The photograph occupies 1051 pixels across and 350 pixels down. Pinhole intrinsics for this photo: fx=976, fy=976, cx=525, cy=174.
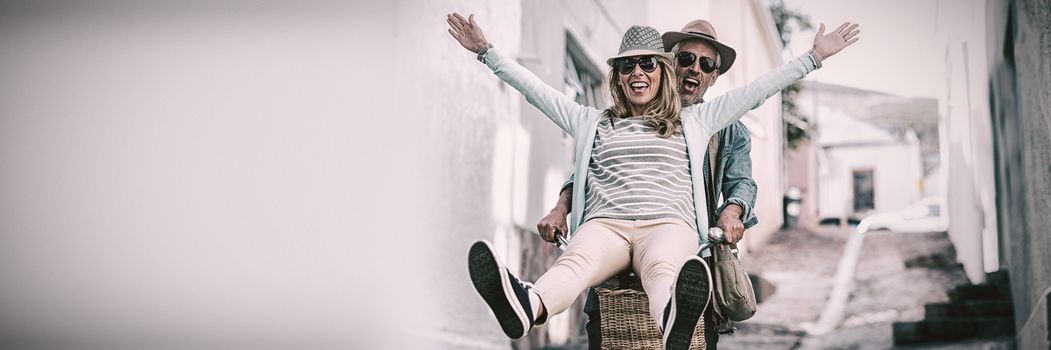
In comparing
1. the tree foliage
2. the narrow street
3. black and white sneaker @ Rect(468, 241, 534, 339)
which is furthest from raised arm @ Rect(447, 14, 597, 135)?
the tree foliage

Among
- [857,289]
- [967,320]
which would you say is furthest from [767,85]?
[857,289]

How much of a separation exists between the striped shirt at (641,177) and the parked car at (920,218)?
6.37m

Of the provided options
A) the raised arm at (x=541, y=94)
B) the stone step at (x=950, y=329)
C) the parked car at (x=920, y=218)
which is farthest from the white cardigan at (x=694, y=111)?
the parked car at (x=920, y=218)

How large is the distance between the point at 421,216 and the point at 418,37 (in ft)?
2.28

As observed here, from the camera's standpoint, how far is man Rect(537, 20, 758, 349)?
2.23 metres

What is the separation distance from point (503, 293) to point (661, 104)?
634mm

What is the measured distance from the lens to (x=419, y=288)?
Answer: 3.79 metres

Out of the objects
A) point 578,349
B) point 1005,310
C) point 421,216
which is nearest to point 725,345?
point 578,349

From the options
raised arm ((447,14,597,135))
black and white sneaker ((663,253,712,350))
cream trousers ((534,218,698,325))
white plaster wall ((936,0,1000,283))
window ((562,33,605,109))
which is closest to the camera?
black and white sneaker ((663,253,712,350))

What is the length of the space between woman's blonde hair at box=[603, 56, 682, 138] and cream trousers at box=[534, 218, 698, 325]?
22 centimetres

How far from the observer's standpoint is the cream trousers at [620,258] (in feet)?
6.51

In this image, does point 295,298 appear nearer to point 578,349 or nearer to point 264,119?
point 264,119

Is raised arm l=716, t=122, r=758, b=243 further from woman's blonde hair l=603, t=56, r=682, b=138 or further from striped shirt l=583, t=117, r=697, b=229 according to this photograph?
woman's blonde hair l=603, t=56, r=682, b=138

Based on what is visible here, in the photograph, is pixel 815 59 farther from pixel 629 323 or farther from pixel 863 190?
pixel 863 190
